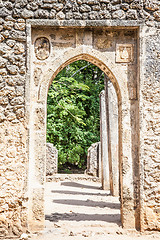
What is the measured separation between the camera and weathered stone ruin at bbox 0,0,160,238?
4.51 metres

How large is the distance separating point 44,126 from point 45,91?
1.71 ft

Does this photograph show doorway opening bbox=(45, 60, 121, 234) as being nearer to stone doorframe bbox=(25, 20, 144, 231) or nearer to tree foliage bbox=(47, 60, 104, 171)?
tree foliage bbox=(47, 60, 104, 171)

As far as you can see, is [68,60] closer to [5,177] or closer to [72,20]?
[72,20]

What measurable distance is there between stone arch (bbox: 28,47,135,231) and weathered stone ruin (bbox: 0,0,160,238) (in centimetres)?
1

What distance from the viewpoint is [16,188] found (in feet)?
14.7

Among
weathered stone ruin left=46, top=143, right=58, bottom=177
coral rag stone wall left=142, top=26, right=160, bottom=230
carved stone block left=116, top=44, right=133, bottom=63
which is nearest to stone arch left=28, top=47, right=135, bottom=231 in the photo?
carved stone block left=116, top=44, right=133, bottom=63

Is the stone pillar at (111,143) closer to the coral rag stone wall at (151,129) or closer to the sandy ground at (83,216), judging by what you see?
the sandy ground at (83,216)

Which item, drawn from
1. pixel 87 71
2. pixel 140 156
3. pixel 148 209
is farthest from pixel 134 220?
pixel 87 71

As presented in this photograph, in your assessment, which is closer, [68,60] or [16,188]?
[16,188]

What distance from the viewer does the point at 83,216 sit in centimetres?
564

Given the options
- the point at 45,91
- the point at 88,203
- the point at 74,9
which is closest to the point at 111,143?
the point at 88,203

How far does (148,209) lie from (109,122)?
4065mm

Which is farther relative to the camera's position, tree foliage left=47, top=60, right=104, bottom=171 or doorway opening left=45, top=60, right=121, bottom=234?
tree foliage left=47, top=60, right=104, bottom=171

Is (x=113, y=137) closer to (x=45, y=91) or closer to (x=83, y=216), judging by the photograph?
(x=83, y=216)
